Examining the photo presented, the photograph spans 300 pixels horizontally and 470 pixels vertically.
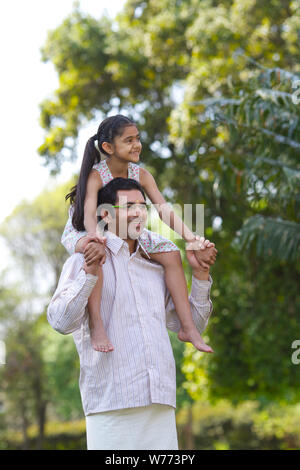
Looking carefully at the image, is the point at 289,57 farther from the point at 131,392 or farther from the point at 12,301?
the point at 12,301

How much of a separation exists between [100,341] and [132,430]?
34 centimetres

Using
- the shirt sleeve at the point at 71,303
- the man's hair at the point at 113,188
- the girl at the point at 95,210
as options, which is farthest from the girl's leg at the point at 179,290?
the shirt sleeve at the point at 71,303

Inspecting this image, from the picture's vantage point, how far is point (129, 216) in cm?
234

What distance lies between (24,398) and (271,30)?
15.6 m

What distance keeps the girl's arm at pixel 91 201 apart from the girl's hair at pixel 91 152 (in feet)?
0.07

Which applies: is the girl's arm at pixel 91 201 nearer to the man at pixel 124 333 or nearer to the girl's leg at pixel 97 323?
the man at pixel 124 333

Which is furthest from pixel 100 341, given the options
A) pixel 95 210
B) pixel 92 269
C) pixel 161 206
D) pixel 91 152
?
pixel 91 152

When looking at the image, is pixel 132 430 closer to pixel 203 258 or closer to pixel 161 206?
pixel 203 258

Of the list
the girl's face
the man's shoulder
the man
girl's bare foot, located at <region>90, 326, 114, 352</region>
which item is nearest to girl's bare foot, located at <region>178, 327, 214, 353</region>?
the man

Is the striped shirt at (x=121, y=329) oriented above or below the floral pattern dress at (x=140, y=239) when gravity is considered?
below

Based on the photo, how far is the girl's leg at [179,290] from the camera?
2438 mm

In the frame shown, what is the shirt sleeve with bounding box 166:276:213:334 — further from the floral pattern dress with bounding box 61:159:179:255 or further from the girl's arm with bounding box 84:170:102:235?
the girl's arm with bounding box 84:170:102:235

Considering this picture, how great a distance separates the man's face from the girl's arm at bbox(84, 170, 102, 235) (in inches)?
2.8

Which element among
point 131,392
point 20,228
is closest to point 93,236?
point 131,392
